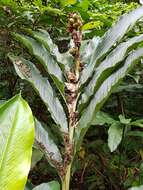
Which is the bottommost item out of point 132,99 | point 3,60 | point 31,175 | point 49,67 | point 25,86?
point 31,175

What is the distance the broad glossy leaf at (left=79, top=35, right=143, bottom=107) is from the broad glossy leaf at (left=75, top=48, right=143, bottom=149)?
0.02m

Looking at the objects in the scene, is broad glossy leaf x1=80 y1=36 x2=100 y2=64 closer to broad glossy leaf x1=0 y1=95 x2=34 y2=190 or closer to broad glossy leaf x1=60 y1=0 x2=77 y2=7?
broad glossy leaf x1=60 y1=0 x2=77 y2=7

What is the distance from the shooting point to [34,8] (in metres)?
1.36

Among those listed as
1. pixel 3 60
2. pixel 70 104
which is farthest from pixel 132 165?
pixel 3 60

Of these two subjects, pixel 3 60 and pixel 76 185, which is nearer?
pixel 76 185

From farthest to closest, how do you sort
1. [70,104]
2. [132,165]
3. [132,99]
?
[132,99] → [132,165] → [70,104]

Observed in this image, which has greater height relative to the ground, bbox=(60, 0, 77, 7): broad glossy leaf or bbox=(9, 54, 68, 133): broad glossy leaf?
bbox=(60, 0, 77, 7): broad glossy leaf

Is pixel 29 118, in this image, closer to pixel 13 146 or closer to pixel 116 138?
pixel 13 146

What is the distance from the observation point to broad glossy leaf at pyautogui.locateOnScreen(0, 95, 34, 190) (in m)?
0.76

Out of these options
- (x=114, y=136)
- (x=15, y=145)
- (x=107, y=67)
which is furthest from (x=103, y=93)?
(x=15, y=145)

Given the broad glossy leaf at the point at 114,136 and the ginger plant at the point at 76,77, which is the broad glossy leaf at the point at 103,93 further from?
the broad glossy leaf at the point at 114,136

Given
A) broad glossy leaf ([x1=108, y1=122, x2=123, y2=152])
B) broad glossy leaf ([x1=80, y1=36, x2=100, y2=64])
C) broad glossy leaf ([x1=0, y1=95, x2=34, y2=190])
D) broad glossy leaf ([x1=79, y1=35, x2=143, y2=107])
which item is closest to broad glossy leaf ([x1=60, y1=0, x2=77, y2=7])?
broad glossy leaf ([x1=80, y1=36, x2=100, y2=64])

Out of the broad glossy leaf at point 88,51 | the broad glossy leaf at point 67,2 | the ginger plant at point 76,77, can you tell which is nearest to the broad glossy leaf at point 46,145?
the ginger plant at point 76,77

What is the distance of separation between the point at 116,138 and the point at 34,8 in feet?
1.77
